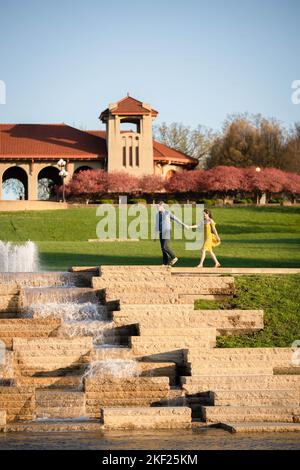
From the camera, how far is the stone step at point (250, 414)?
1488 centimetres

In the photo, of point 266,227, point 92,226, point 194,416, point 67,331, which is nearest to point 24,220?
point 92,226

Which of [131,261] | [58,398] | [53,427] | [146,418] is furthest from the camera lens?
[131,261]

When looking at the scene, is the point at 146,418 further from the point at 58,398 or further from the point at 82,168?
the point at 82,168

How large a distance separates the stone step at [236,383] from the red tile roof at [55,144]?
57290mm

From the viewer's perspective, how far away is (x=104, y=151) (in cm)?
7438

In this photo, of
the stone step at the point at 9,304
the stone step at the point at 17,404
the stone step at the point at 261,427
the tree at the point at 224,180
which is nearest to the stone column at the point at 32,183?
the tree at the point at 224,180

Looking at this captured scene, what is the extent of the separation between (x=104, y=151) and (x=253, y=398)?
59496 millimetres

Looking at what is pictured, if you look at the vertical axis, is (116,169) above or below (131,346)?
above

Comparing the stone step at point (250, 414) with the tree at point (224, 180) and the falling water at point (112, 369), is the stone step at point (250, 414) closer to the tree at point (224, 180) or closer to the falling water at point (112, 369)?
the falling water at point (112, 369)

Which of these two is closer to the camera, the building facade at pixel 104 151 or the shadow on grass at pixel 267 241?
the shadow on grass at pixel 267 241

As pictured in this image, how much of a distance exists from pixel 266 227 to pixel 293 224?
12.0 ft

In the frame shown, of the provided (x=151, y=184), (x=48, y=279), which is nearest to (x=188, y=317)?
(x=48, y=279)

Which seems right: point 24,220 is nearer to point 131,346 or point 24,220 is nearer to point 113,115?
point 113,115

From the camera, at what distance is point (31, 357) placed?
1720 cm
